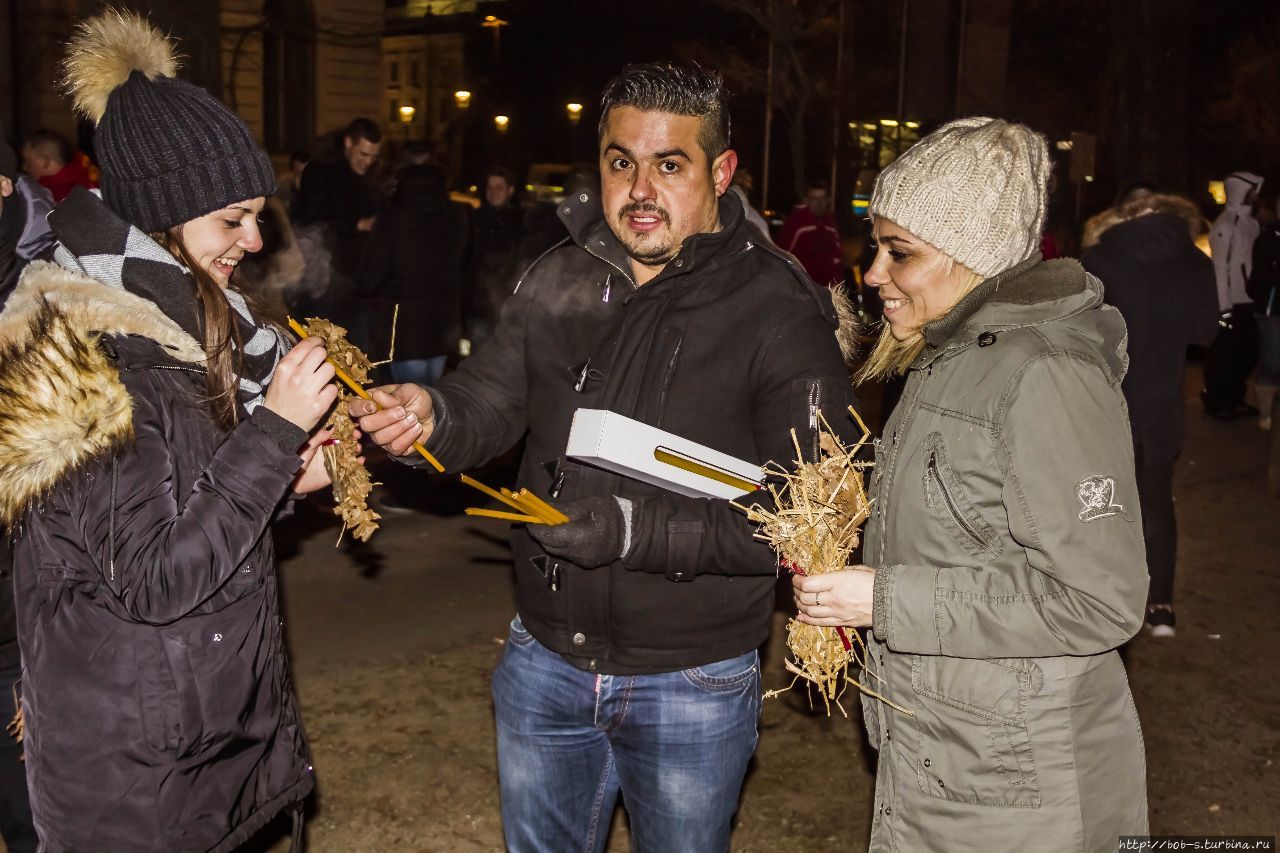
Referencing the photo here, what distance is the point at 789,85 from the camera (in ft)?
111

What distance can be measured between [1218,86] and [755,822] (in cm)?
3885

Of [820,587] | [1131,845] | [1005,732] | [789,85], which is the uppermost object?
[789,85]

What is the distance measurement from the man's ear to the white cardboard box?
0.70 metres

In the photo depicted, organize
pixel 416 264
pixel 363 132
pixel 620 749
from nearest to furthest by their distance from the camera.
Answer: pixel 620 749
pixel 416 264
pixel 363 132

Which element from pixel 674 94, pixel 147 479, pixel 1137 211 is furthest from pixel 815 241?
pixel 147 479

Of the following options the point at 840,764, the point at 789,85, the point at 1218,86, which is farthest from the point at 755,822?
the point at 1218,86

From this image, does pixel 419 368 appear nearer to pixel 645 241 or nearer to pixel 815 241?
pixel 815 241

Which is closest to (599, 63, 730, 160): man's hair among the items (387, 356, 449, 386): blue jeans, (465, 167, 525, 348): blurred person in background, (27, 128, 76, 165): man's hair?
(387, 356, 449, 386): blue jeans

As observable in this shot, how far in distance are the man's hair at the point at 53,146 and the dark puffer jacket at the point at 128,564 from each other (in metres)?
8.30

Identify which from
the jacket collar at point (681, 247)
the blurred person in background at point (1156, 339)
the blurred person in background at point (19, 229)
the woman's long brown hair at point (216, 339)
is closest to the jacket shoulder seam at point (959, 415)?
the jacket collar at point (681, 247)

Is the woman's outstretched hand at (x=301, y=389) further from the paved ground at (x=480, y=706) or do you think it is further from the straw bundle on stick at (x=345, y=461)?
the paved ground at (x=480, y=706)

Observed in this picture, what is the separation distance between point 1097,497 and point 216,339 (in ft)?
6.23

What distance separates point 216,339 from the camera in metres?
2.75

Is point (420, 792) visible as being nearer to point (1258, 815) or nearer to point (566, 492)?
point (566, 492)
